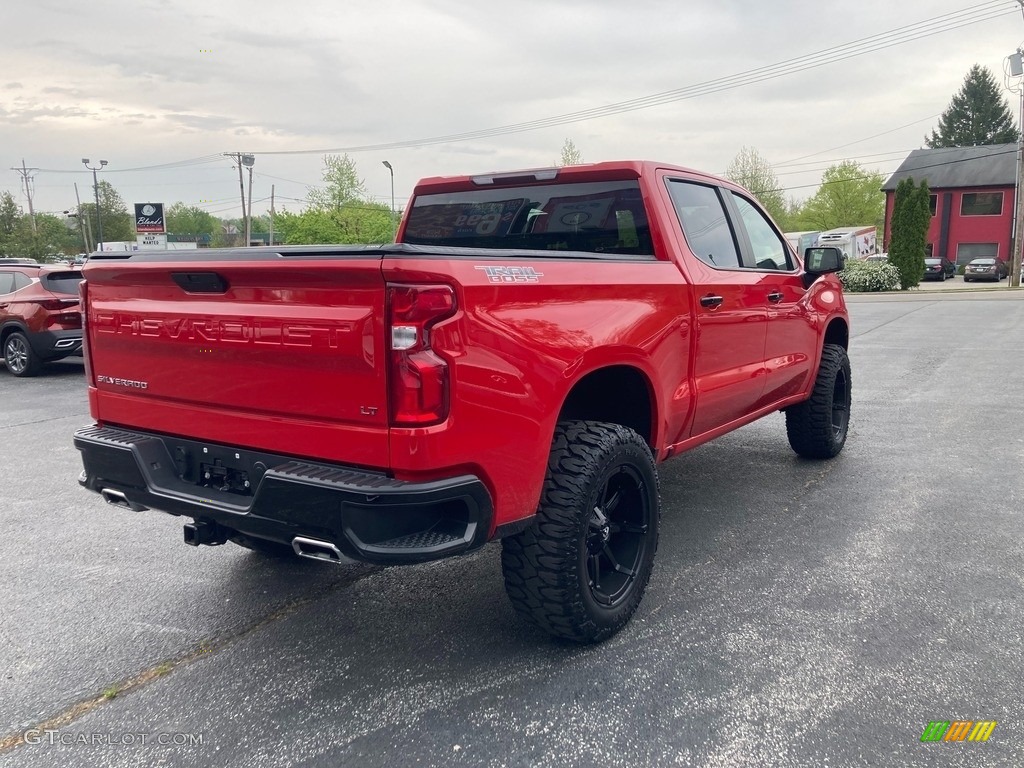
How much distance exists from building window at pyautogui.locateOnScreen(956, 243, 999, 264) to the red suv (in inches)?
2050

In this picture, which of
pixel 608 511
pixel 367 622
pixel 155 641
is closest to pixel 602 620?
pixel 608 511

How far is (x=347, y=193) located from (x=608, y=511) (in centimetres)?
6400

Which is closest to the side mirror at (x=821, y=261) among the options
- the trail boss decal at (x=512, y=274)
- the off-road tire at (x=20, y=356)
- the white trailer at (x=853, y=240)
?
the trail boss decal at (x=512, y=274)

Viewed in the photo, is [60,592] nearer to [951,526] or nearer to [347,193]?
[951,526]

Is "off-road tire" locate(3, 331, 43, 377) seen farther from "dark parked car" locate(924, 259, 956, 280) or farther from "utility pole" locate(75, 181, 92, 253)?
"utility pole" locate(75, 181, 92, 253)

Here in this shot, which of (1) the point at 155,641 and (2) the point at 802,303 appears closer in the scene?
(1) the point at 155,641

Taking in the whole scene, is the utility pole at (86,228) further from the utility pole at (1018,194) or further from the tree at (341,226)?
the utility pole at (1018,194)

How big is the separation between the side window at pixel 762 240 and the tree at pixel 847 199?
227 ft

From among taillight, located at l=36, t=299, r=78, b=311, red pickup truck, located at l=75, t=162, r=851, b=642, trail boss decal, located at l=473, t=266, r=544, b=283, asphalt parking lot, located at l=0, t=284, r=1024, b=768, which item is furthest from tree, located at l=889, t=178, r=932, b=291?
trail boss decal, located at l=473, t=266, r=544, b=283

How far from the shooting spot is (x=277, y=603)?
3627 millimetres

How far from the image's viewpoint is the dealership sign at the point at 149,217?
59.9m

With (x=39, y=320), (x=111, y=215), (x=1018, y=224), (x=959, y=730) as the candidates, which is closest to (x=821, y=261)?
(x=959, y=730)

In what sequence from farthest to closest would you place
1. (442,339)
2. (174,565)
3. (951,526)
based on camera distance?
(951,526) → (174,565) → (442,339)

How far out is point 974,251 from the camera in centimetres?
5066
